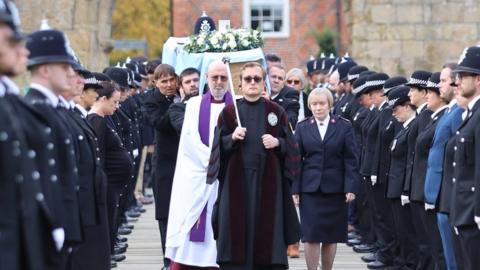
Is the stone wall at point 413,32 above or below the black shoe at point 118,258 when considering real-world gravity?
above

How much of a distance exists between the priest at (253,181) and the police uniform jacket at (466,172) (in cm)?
155

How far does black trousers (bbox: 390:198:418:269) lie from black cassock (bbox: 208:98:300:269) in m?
2.33

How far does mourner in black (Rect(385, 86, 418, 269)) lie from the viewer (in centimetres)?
1245

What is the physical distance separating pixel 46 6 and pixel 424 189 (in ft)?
45.3

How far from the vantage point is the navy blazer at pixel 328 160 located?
39.9 feet

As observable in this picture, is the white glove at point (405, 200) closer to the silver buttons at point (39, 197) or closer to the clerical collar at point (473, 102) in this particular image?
the clerical collar at point (473, 102)

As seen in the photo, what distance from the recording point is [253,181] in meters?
10.3

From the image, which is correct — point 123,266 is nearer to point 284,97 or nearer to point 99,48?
point 284,97

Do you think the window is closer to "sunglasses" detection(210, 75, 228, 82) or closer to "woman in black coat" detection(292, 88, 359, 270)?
"woman in black coat" detection(292, 88, 359, 270)

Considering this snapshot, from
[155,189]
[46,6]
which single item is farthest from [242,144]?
[46,6]

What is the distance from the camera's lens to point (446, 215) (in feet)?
33.6

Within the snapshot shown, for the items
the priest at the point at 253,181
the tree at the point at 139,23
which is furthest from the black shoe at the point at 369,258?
the tree at the point at 139,23

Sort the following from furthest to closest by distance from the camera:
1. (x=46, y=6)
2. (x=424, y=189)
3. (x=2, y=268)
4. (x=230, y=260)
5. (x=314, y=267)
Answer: (x=46, y=6), (x=314, y=267), (x=424, y=189), (x=230, y=260), (x=2, y=268)

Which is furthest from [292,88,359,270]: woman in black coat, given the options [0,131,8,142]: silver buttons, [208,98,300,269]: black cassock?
[0,131,8,142]: silver buttons
